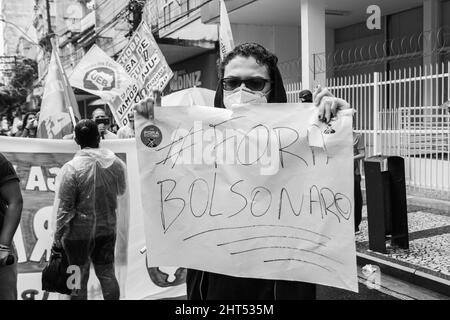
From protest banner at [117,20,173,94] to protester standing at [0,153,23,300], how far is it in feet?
13.0

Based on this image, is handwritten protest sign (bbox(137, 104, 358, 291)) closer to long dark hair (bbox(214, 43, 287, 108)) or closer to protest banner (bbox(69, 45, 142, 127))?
long dark hair (bbox(214, 43, 287, 108))

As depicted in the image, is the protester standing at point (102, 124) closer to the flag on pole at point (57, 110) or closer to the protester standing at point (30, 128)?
the flag on pole at point (57, 110)

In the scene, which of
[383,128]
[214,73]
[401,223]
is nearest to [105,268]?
[401,223]

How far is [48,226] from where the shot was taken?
425 cm

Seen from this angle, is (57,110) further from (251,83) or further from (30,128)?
(30,128)

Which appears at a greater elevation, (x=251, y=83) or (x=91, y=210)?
(x=251, y=83)

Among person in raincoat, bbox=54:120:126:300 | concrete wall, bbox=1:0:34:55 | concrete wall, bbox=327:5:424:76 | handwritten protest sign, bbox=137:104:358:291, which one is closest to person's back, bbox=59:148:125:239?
person in raincoat, bbox=54:120:126:300

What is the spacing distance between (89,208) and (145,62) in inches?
151

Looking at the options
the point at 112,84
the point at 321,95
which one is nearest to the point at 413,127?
the point at 112,84

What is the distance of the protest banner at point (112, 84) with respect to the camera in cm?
683

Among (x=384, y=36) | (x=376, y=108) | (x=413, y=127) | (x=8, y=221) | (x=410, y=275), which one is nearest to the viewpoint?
(x=8, y=221)

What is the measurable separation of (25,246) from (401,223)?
14.0 feet

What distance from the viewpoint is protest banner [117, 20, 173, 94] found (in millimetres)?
7156

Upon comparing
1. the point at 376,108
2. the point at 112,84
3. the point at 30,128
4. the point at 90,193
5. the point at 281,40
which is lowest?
the point at 90,193
